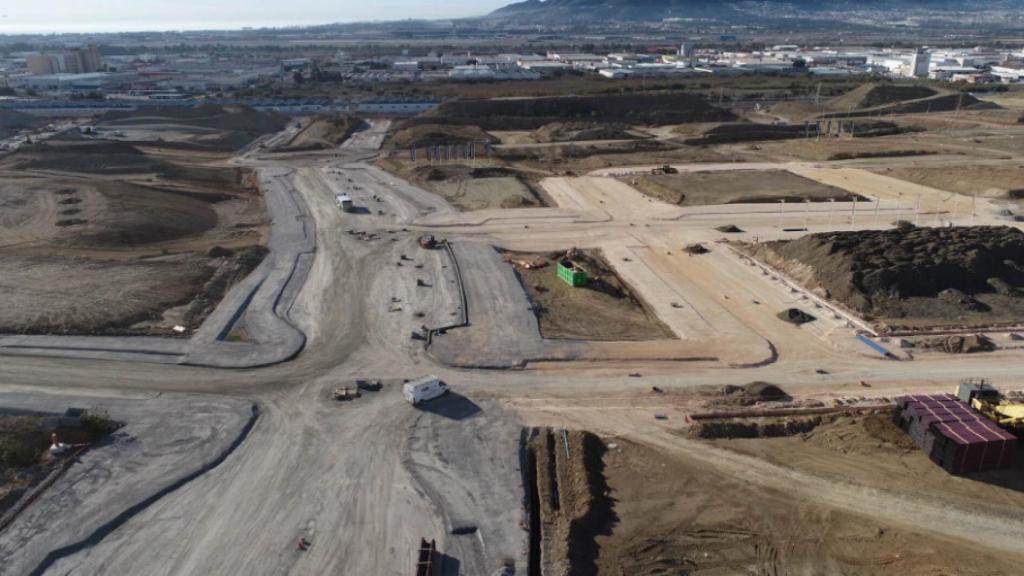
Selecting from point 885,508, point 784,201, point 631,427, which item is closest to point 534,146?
point 784,201

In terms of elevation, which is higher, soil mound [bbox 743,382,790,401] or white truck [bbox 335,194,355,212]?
white truck [bbox 335,194,355,212]

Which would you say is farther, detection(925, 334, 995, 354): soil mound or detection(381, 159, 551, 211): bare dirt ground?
detection(381, 159, 551, 211): bare dirt ground

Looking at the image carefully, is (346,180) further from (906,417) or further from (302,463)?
(906,417)

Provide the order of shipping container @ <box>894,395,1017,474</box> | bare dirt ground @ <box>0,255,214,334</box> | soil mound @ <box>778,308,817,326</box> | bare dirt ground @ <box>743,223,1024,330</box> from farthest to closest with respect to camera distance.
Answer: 1. bare dirt ground @ <box>743,223,1024,330</box>
2. soil mound @ <box>778,308,817,326</box>
3. bare dirt ground @ <box>0,255,214,334</box>
4. shipping container @ <box>894,395,1017,474</box>

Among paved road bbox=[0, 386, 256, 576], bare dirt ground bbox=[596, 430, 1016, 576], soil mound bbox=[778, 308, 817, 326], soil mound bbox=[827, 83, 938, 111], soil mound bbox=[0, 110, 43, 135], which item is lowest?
bare dirt ground bbox=[596, 430, 1016, 576]

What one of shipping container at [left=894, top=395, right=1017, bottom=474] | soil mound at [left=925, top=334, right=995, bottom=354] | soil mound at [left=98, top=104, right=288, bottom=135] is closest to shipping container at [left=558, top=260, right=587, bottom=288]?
soil mound at [left=925, top=334, right=995, bottom=354]

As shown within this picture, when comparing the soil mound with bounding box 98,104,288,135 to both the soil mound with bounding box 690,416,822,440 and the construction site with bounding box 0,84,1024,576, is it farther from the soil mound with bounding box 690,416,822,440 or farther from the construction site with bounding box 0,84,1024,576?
the soil mound with bounding box 690,416,822,440

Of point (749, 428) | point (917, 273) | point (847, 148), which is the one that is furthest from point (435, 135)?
point (749, 428)
